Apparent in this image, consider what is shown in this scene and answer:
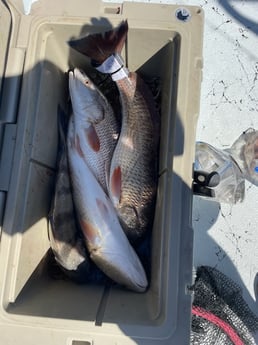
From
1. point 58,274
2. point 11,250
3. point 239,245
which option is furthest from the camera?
point 239,245

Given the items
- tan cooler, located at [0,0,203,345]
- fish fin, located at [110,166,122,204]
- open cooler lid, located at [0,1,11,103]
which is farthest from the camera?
fish fin, located at [110,166,122,204]

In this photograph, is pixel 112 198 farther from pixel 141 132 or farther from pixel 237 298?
pixel 237 298

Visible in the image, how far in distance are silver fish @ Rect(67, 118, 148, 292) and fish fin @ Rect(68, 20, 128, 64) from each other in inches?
12.3

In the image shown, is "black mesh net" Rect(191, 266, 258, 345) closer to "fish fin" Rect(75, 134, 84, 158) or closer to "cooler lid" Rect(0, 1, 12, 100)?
"fish fin" Rect(75, 134, 84, 158)

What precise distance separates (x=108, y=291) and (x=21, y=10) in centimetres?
83

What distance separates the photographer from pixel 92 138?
Answer: 121cm

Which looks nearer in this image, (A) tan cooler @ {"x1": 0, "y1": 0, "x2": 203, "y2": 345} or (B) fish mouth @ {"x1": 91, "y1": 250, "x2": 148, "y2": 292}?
(A) tan cooler @ {"x1": 0, "y1": 0, "x2": 203, "y2": 345}

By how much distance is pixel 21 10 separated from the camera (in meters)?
1.12

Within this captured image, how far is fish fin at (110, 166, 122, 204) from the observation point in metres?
1.19

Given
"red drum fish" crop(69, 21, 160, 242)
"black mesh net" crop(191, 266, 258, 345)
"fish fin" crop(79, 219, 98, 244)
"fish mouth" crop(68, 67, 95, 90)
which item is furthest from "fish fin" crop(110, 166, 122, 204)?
"black mesh net" crop(191, 266, 258, 345)

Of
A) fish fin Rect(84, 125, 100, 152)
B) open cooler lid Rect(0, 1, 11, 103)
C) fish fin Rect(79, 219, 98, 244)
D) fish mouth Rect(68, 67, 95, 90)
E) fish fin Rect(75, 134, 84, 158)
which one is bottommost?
fish fin Rect(79, 219, 98, 244)

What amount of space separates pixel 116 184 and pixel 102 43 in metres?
0.41

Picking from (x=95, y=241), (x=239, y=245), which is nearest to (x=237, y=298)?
(x=239, y=245)

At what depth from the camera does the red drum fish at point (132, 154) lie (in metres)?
1.19
